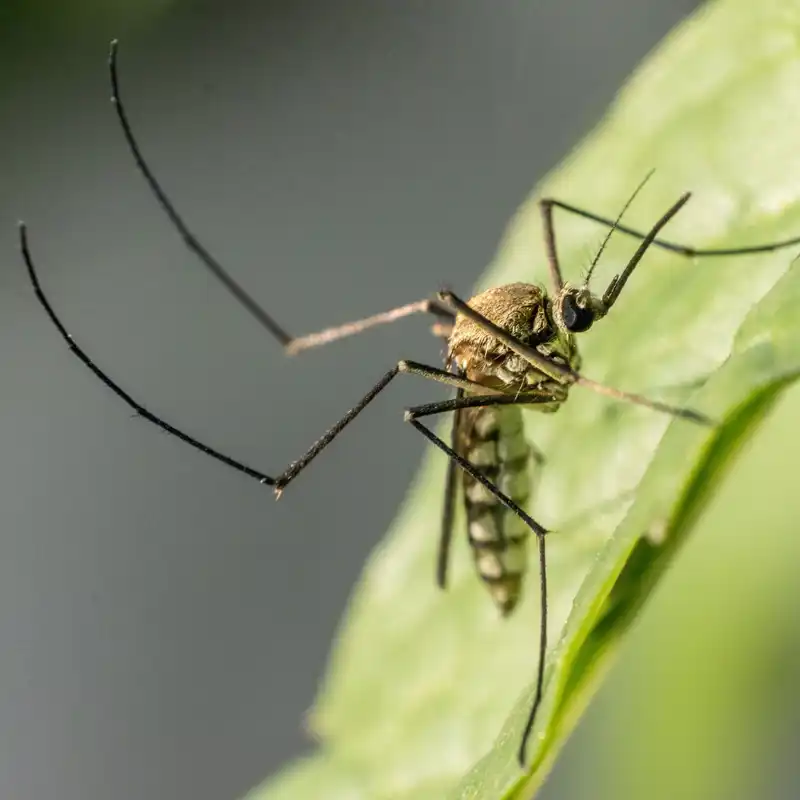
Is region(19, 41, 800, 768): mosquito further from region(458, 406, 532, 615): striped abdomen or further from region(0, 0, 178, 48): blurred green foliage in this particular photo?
region(0, 0, 178, 48): blurred green foliage

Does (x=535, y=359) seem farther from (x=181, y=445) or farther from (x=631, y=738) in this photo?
(x=181, y=445)

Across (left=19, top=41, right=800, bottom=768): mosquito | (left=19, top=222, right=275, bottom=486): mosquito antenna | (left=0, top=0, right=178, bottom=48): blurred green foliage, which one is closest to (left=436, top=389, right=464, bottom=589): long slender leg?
(left=19, top=41, right=800, bottom=768): mosquito

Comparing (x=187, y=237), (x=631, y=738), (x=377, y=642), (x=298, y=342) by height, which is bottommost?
(x=631, y=738)

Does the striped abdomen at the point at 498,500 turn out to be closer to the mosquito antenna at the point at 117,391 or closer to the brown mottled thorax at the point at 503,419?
the brown mottled thorax at the point at 503,419

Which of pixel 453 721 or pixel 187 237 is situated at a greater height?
pixel 187 237

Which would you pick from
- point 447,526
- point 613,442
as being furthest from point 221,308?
point 613,442

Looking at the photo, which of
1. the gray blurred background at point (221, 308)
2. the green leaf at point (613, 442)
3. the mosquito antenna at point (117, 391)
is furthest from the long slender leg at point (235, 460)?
the gray blurred background at point (221, 308)

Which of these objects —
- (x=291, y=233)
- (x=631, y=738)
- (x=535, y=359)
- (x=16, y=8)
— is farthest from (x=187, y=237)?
(x=16, y=8)
